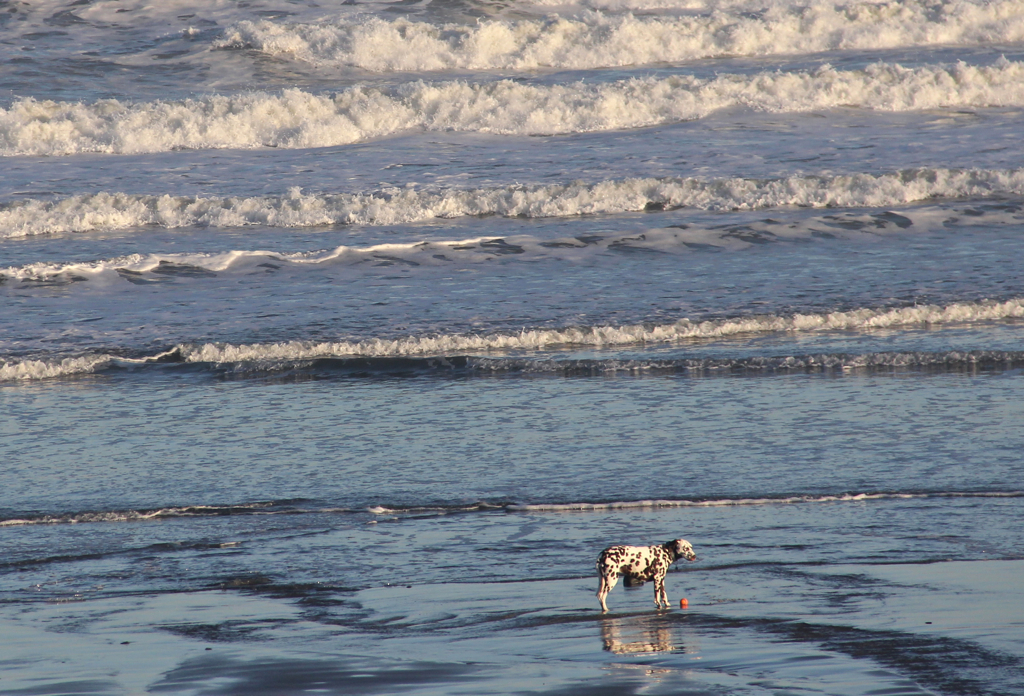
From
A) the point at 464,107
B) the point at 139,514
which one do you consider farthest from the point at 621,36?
the point at 139,514

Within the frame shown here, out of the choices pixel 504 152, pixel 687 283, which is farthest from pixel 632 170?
pixel 687 283

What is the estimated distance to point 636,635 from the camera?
448 centimetres

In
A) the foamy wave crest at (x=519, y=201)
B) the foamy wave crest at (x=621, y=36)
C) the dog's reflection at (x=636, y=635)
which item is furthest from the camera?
the foamy wave crest at (x=621, y=36)

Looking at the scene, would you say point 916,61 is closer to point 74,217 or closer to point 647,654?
point 74,217

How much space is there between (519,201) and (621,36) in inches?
486

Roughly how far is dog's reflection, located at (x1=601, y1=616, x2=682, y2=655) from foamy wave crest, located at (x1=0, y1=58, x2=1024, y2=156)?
1562 cm

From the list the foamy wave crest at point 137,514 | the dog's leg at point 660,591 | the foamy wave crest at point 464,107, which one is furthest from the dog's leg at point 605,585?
the foamy wave crest at point 464,107

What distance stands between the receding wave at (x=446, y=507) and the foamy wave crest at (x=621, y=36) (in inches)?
792

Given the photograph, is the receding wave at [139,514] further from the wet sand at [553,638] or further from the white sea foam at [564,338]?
the white sea foam at [564,338]

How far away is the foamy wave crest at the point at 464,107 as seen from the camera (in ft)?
65.0

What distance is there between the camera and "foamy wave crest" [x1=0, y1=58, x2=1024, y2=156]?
19812mm

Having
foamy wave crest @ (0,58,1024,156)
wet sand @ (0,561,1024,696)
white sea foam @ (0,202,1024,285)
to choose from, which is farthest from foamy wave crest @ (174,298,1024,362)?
foamy wave crest @ (0,58,1024,156)

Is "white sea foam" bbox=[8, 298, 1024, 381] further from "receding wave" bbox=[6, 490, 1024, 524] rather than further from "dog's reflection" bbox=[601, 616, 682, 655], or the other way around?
"dog's reflection" bbox=[601, 616, 682, 655]

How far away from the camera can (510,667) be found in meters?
4.18
